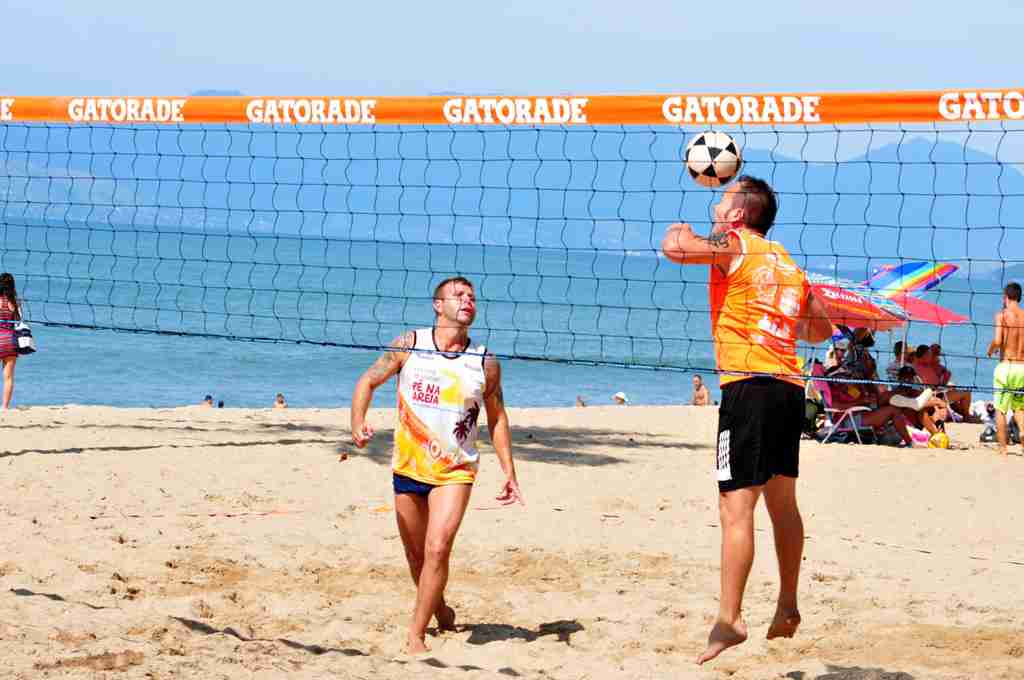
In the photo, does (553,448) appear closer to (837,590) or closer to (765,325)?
(837,590)

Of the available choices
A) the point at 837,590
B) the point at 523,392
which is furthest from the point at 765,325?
the point at 523,392

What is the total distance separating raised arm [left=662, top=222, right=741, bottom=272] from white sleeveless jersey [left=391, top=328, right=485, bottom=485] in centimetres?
97

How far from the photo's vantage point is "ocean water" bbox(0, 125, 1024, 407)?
851 centimetres

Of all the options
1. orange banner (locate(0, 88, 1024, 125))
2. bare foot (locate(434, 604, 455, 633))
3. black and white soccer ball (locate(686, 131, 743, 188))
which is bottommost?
bare foot (locate(434, 604, 455, 633))

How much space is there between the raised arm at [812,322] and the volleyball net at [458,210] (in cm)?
83

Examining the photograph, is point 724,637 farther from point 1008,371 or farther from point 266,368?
point 266,368

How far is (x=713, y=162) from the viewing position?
5820mm

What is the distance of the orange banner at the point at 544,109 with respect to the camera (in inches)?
246

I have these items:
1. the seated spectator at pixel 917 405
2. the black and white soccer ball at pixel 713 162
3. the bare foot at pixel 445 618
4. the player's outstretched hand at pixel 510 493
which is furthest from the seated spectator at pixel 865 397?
the player's outstretched hand at pixel 510 493

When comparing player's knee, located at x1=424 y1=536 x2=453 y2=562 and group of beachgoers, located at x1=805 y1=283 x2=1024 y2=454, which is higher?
group of beachgoers, located at x1=805 y1=283 x2=1024 y2=454

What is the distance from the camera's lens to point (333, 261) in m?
96.0

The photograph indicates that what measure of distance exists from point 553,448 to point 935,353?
15.0ft

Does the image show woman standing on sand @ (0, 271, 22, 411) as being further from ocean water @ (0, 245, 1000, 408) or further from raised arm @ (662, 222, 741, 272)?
raised arm @ (662, 222, 741, 272)

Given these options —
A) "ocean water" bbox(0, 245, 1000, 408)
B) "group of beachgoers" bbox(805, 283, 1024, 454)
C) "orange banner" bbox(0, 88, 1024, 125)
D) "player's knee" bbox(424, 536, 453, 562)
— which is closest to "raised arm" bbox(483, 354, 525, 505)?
"player's knee" bbox(424, 536, 453, 562)
